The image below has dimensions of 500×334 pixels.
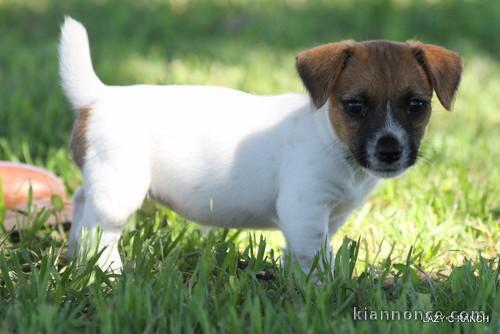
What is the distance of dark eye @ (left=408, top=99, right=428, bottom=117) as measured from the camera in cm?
386

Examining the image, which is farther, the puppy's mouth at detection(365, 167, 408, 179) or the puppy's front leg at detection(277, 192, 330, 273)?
the puppy's front leg at detection(277, 192, 330, 273)

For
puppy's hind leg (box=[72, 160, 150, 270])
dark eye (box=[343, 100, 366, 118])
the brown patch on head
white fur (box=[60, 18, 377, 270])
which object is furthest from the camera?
the brown patch on head

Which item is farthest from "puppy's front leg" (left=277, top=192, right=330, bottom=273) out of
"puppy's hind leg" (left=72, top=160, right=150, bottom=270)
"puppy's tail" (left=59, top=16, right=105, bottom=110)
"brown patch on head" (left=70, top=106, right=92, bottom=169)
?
"puppy's tail" (left=59, top=16, right=105, bottom=110)

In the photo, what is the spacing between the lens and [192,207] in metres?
4.22

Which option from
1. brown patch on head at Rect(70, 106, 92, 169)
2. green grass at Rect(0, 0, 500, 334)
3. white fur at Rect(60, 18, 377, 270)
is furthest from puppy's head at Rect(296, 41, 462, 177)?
brown patch on head at Rect(70, 106, 92, 169)

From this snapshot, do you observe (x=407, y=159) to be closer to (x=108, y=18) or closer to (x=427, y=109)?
(x=427, y=109)

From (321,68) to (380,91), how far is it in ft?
0.91

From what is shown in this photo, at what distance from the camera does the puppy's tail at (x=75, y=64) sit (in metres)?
4.34

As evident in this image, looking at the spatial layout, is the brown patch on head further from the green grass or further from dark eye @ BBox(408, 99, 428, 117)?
dark eye @ BBox(408, 99, 428, 117)

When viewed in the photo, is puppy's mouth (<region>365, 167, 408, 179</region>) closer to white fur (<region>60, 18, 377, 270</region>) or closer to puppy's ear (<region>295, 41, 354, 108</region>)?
white fur (<region>60, 18, 377, 270</region>)

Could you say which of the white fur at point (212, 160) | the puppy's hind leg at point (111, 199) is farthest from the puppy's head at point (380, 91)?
the puppy's hind leg at point (111, 199)

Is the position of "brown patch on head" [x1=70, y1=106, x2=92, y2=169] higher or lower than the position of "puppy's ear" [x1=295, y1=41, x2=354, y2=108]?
lower

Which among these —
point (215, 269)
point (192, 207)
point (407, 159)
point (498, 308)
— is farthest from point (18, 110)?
point (498, 308)

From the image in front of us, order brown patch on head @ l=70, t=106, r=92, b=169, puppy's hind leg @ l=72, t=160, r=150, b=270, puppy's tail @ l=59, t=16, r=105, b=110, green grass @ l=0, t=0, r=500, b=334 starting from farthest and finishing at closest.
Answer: puppy's tail @ l=59, t=16, r=105, b=110 < brown patch on head @ l=70, t=106, r=92, b=169 < puppy's hind leg @ l=72, t=160, r=150, b=270 < green grass @ l=0, t=0, r=500, b=334
